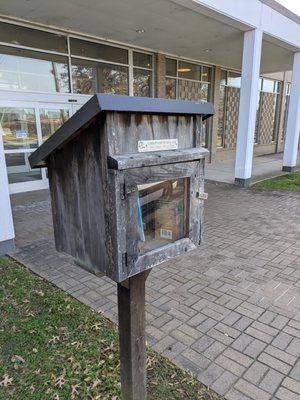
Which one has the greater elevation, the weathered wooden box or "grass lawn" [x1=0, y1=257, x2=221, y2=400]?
the weathered wooden box

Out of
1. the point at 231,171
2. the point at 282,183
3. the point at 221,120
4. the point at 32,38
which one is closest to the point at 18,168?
the point at 32,38

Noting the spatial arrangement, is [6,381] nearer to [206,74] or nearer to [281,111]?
[206,74]

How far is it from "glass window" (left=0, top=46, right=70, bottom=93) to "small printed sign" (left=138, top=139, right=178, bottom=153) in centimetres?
730

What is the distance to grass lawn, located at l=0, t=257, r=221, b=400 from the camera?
224 cm

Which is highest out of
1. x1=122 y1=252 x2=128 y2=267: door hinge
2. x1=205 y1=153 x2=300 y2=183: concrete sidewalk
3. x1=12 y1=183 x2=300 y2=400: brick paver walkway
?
x1=122 y1=252 x2=128 y2=267: door hinge

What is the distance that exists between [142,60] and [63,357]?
32.8 ft

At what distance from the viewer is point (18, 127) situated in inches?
313

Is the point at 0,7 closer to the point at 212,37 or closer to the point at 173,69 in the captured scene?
the point at 212,37

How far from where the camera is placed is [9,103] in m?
7.55

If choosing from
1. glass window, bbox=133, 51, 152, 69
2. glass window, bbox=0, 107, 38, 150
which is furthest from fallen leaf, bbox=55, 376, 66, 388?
glass window, bbox=133, 51, 152, 69

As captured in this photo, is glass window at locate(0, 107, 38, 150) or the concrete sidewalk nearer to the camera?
glass window at locate(0, 107, 38, 150)

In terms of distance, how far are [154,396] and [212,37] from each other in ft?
29.8

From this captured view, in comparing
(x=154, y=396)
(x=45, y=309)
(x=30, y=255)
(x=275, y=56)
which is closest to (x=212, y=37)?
(x=275, y=56)

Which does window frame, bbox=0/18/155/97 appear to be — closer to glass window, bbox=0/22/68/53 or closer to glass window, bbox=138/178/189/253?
Result: glass window, bbox=0/22/68/53
